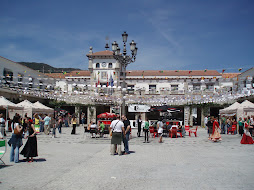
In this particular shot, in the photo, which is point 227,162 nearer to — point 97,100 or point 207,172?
point 207,172

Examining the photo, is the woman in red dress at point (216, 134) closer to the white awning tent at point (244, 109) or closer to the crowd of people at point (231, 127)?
the crowd of people at point (231, 127)

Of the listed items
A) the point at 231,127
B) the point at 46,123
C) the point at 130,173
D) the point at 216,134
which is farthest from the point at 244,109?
the point at 130,173

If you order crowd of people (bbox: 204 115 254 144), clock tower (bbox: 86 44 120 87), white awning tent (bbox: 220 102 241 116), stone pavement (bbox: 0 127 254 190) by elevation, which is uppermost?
clock tower (bbox: 86 44 120 87)

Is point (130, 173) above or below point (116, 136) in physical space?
below

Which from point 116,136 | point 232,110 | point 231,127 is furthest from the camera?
point 231,127

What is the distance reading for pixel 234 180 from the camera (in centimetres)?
594

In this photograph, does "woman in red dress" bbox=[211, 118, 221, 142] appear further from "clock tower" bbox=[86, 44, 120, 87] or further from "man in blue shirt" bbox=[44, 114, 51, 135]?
"clock tower" bbox=[86, 44, 120, 87]

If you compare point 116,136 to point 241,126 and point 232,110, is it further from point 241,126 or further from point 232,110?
point 232,110

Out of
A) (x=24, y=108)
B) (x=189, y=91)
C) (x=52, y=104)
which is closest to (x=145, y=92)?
(x=189, y=91)

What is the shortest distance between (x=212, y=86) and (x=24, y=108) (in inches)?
1059

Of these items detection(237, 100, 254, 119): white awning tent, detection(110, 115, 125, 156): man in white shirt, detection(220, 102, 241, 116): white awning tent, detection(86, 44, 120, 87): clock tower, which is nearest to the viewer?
detection(110, 115, 125, 156): man in white shirt

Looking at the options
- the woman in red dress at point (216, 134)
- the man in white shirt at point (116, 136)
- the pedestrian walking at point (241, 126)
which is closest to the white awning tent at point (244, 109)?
the pedestrian walking at point (241, 126)

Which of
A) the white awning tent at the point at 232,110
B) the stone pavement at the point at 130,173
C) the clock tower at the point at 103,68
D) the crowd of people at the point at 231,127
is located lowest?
the stone pavement at the point at 130,173

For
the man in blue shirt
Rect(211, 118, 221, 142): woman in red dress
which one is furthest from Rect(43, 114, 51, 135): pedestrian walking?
Rect(211, 118, 221, 142): woman in red dress
